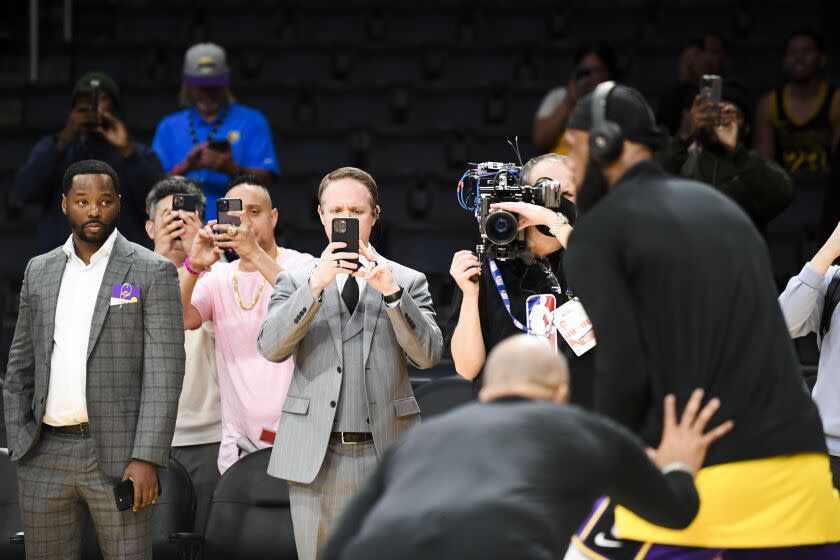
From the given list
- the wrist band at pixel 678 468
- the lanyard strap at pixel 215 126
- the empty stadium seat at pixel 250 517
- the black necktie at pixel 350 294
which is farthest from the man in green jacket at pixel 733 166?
the wrist band at pixel 678 468

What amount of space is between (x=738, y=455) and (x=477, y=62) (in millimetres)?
5277

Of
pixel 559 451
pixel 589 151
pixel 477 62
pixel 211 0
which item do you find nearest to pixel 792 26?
pixel 477 62

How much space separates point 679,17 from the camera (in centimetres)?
748

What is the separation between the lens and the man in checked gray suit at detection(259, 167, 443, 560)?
355cm

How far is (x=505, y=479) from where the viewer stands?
1.99 meters

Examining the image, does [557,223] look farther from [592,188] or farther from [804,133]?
[804,133]

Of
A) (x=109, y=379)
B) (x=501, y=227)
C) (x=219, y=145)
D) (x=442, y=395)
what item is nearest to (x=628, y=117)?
(x=501, y=227)

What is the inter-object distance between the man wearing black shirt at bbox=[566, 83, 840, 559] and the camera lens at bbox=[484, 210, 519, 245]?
1.12m

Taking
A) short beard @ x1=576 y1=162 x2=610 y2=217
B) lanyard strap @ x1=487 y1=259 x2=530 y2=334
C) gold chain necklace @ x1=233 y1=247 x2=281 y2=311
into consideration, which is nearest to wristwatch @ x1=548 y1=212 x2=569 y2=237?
lanyard strap @ x1=487 y1=259 x2=530 y2=334

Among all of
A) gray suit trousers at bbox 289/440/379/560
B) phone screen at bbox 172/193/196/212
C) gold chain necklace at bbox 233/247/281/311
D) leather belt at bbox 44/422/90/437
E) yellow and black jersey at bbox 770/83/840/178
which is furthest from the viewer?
yellow and black jersey at bbox 770/83/840/178

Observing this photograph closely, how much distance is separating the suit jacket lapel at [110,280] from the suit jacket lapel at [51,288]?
14cm

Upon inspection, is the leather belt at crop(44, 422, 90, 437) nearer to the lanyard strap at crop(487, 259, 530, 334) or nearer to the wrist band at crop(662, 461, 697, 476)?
the lanyard strap at crop(487, 259, 530, 334)

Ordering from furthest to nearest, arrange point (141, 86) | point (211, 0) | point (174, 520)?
point (211, 0)
point (141, 86)
point (174, 520)

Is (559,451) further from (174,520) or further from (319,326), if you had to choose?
(174,520)
